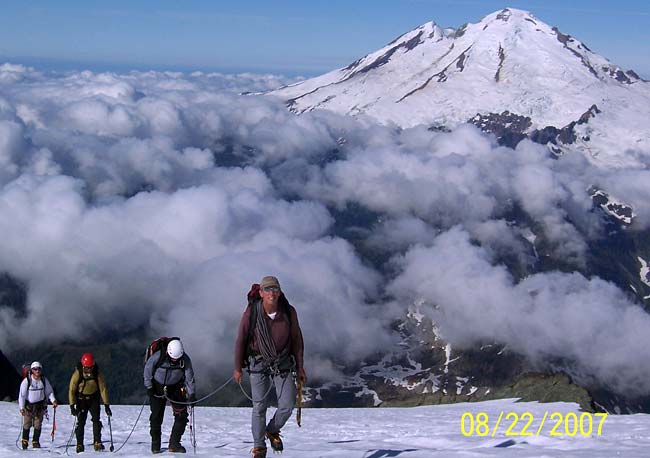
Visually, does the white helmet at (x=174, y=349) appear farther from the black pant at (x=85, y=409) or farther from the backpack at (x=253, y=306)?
the black pant at (x=85, y=409)

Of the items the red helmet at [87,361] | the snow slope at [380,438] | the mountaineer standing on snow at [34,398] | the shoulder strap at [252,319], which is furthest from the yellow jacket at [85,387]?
the shoulder strap at [252,319]

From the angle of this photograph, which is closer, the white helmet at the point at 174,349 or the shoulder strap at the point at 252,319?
the shoulder strap at the point at 252,319

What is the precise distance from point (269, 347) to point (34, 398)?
12.0 m

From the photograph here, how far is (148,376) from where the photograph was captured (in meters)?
17.7

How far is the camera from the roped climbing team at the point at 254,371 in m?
15.1

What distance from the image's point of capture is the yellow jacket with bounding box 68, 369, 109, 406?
66.8 feet

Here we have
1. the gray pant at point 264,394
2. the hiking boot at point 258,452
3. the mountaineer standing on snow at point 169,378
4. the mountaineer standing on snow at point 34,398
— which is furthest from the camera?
the mountaineer standing on snow at point 34,398

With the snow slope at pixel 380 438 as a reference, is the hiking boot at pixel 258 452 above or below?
above

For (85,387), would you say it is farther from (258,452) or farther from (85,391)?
(258,452)

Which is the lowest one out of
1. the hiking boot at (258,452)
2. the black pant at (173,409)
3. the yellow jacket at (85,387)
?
the hiking boot at (258,452)

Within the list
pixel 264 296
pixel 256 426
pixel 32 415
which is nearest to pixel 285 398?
pixel 256 426

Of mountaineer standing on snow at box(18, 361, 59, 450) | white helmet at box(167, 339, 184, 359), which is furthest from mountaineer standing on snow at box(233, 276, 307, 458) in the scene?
mountaineer standing on snow at box(18, 361, 59, 450)
